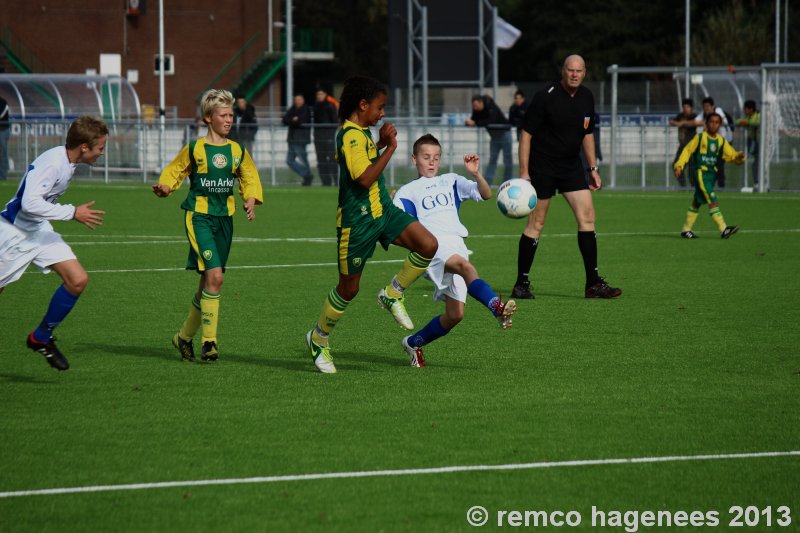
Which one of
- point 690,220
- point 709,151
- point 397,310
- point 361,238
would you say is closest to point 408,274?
point 397,310

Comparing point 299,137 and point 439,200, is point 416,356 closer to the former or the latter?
point 439,200

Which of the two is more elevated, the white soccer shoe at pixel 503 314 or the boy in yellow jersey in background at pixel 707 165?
the boy in yellow jersey in background at pixel 707 165

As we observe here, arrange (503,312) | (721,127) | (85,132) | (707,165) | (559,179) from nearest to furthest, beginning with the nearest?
(85,132) < (503,312) < (559,179) < (707,165) < (721,127)

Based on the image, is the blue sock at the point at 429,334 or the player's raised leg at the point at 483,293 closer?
the player's raised leg at the point at 483,293

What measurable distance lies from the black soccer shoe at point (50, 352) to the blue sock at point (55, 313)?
25 millimetres

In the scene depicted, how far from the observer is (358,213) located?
8039mm

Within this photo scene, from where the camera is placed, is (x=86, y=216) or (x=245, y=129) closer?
(x=86, y=216)

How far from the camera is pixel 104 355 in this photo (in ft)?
29.3

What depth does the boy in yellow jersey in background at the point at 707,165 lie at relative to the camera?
719 inches

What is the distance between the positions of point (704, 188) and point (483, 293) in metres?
10.7

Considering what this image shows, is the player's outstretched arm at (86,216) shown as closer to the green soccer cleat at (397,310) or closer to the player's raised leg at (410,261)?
the player's raised leg at (410,261)

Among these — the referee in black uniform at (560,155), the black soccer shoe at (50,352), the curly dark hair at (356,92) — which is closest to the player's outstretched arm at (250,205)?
the curly dark hair at (356,92)

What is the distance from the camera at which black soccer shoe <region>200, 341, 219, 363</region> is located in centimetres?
862

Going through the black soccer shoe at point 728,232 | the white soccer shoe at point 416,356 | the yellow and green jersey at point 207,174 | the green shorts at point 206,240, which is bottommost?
the white soccer shoe at point 416,356
